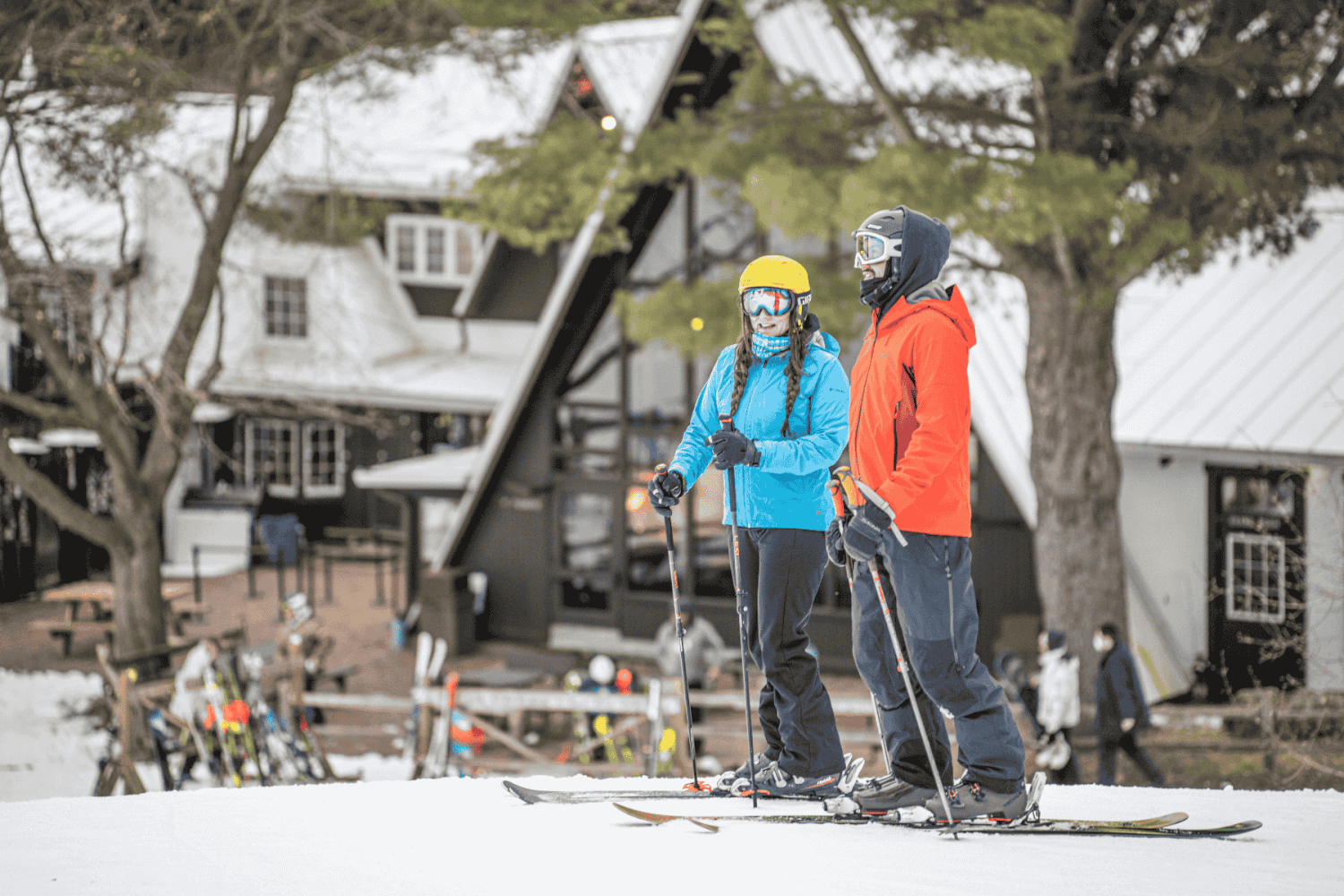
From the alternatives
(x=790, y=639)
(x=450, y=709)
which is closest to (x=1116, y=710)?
(x=450, y=709)

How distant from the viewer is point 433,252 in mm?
24141

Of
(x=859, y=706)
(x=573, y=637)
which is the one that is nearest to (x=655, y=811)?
(x=859, y=706)

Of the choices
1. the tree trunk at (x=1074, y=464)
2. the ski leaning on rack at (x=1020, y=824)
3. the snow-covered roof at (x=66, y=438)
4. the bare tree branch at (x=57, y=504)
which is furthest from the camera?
the snow-covered roof at (x=66, y=438)

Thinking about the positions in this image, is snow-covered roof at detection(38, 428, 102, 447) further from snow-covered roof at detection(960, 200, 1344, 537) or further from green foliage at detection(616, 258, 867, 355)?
snow-covered roof at detection(960, 200, 1344, 537)

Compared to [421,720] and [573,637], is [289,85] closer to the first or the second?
[421,720]

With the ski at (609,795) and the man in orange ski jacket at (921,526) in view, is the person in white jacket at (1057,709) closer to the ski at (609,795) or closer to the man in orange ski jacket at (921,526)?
the ski at (609,795)

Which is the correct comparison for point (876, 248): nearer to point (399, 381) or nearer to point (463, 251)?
point (399, 381)

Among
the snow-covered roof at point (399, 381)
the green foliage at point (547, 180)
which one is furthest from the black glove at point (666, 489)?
the snow-covered roof at point (399, 381)

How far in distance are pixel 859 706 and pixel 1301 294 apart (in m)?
9.11

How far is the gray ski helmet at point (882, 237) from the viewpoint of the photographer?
4180 mm

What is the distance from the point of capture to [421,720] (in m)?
9.57

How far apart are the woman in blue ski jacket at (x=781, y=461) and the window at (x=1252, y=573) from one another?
11.1 meters

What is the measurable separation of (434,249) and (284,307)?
3199mm

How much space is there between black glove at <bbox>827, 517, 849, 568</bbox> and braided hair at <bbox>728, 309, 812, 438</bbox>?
42cm
